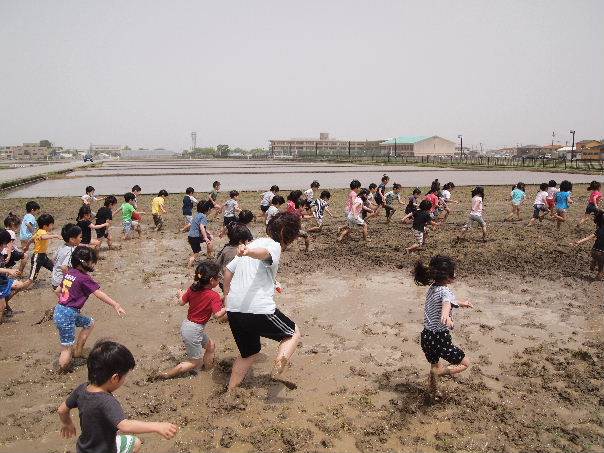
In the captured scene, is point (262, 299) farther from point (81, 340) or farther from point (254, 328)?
point (81, 340)

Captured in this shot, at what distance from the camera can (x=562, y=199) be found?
45.3 ft

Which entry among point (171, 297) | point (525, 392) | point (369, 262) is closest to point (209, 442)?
point (525, 392)

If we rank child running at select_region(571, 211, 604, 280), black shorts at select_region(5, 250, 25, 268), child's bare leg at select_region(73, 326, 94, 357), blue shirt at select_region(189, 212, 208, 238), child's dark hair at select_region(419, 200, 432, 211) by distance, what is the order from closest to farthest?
1. child's bare leg at select_region(73, 326, 94, 357)
2. black shorts at select_region(5, 250, 25, 268)
3. child running at select_region(571, 211, 604, 280)
4. blue shirt at select_region(189, 212, 208, 238)
5. child's dark hair at select_region(419, 200, 432, 211)

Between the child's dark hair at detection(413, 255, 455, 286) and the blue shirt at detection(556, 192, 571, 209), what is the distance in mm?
11180

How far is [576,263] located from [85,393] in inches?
435

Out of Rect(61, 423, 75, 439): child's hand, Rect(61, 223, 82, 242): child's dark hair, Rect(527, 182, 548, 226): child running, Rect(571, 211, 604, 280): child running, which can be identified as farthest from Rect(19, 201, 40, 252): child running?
Rect(527, 182, 548, 226): child running

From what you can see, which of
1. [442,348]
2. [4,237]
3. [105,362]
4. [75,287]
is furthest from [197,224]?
[105,362]

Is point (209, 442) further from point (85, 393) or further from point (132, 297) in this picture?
point (132, 297)

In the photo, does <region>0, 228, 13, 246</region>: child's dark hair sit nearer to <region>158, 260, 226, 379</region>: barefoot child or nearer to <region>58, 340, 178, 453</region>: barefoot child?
<region>158, 260, 226, 379</region>: barefoot child

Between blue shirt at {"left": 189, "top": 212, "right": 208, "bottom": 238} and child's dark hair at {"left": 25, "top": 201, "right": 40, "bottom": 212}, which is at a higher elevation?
child's dark hair at {"left": 25, "top": 201, "right": 40, "bottom": 212}

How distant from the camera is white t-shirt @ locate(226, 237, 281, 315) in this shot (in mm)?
4531

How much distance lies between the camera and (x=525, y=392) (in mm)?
5027

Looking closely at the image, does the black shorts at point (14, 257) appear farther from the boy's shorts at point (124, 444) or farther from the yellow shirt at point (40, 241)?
the boy's shorts at point (124, 444)

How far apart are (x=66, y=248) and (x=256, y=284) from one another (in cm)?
375
